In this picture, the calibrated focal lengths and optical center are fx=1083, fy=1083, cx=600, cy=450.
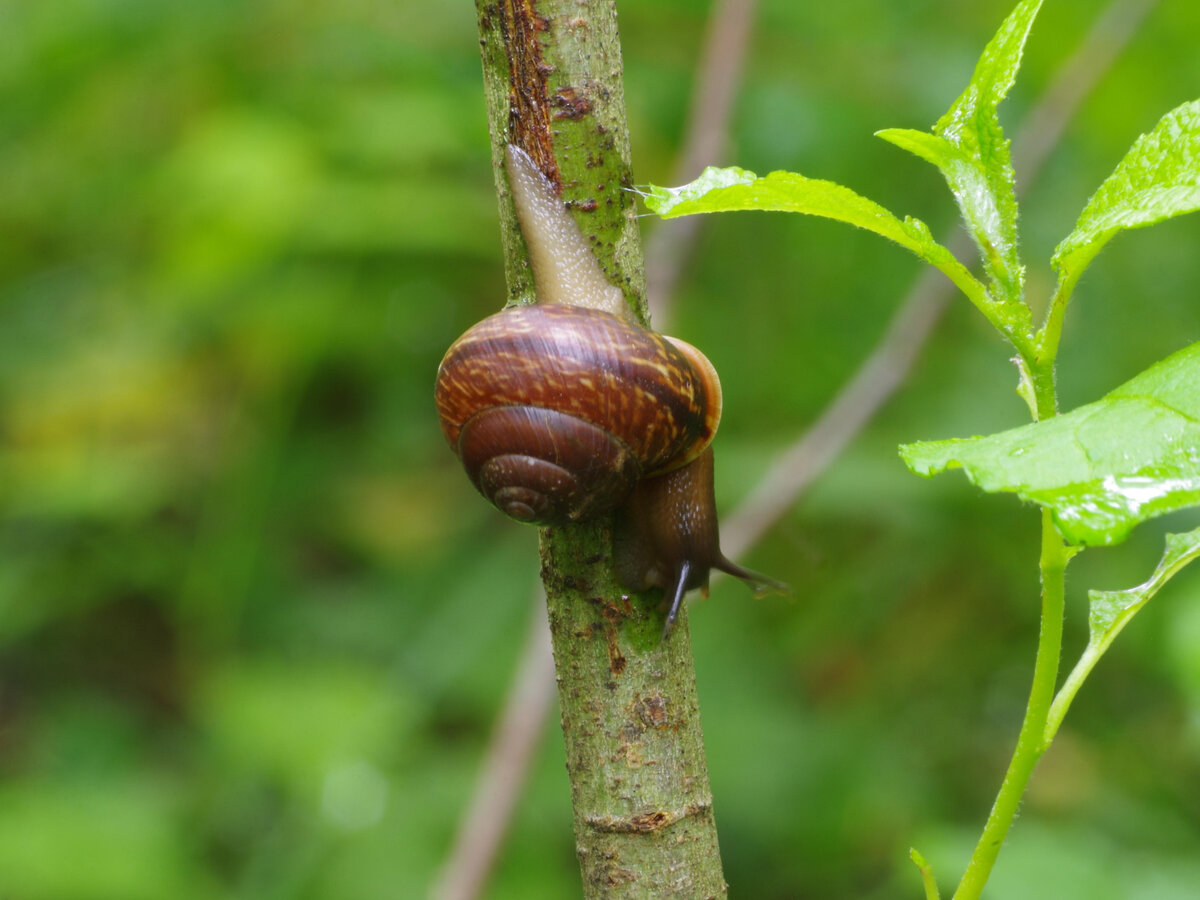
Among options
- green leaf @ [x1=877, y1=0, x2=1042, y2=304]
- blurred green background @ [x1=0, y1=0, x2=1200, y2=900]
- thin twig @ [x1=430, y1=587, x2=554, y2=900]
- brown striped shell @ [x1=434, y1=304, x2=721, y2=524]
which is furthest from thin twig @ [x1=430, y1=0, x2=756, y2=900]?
green leaf @ [x1=877, y1=0, x2=1042, y2=304]

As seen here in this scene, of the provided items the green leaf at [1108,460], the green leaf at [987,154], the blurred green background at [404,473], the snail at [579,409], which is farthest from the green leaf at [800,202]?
the blurred green background at [404,473]

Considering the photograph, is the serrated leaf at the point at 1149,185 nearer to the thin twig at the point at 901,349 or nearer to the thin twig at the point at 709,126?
the thin twig at the point at 901,349

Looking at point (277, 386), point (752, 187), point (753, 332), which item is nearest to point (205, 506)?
point (277, 386)

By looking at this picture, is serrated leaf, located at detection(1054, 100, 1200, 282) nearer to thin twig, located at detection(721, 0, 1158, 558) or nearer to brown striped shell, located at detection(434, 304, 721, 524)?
brown striped shell, located at detection(434, 304, 721, 524)

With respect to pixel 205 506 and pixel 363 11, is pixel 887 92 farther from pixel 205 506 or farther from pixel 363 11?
pixel 205 506

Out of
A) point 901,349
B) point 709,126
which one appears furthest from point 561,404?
point 901,349
